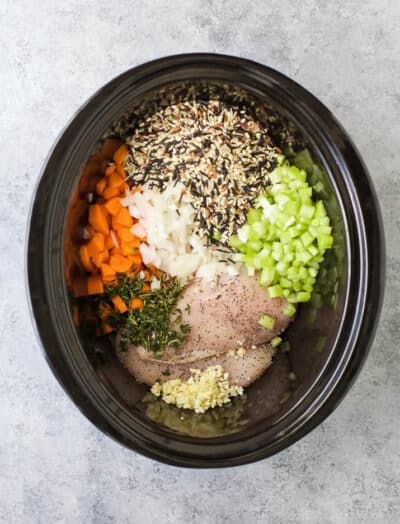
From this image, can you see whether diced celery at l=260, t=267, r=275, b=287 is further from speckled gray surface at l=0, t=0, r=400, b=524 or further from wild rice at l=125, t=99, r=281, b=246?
speckled gray surface at l=0, t=0, r=400, b=524

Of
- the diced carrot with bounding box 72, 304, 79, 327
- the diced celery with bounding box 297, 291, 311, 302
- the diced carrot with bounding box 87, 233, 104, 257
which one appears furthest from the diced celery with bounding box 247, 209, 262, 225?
the diced carrot with bounding box 72, 304, 79, 327

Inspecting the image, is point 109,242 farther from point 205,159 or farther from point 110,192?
point 205,159

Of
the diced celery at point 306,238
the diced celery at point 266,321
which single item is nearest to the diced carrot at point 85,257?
the diced celery at point 266,321

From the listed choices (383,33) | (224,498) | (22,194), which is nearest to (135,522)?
(224,498)

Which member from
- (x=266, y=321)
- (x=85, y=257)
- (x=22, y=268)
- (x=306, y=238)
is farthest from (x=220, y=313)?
(x=22, y=268)

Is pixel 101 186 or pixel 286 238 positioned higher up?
pixel 101 186

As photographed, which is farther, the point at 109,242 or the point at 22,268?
the point at 22,268
